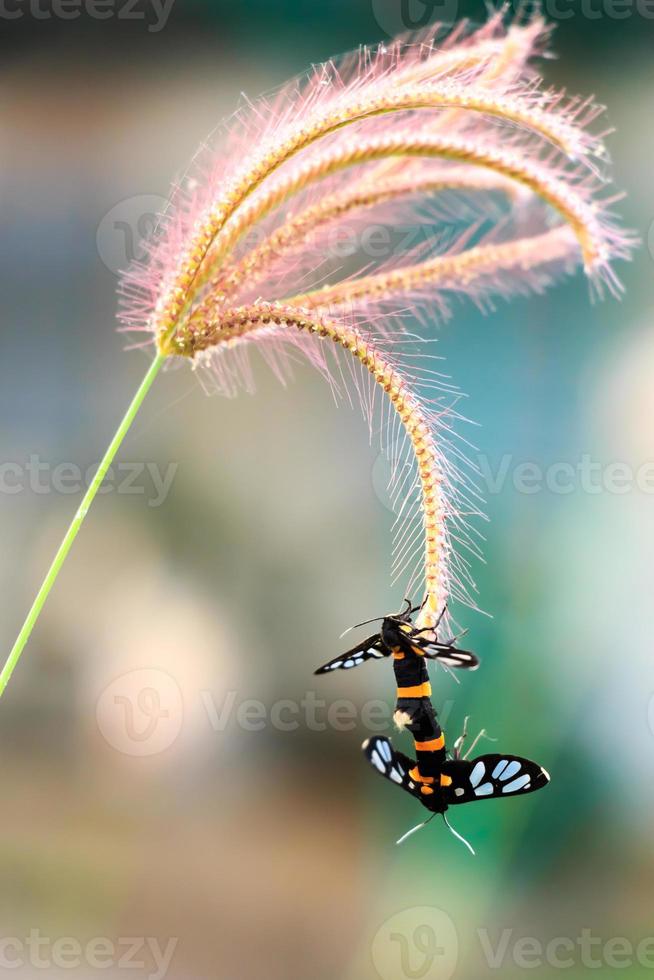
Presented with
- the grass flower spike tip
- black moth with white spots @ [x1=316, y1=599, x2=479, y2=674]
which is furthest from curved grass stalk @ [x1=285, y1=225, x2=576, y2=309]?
black moth with white spots @ [x1=316, y1=599, x2=479, y2=674]

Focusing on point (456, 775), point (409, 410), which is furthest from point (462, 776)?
point (409, 410)

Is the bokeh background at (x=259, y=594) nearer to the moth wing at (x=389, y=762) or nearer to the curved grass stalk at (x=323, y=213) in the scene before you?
the curved grass stalk at (x=323, y=213)

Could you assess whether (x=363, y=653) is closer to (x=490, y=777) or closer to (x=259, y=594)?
(x=490, y=777)

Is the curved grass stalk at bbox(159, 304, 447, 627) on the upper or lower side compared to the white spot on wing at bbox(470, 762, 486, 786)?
upper

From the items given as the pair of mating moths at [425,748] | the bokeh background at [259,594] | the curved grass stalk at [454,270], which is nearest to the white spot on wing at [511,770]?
the pair of mating moths at [425,748]

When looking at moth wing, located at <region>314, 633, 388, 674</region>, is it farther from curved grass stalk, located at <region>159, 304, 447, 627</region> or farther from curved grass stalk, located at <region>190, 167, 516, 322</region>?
curved grass stalk, located at <region>190, 167, 516, 322</region>

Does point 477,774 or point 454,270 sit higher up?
point 454,270

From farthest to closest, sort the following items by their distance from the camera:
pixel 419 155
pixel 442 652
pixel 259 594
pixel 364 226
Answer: pixel 259 594 → pixel 364 226 → pixel 419 155 → pixel 442 652
